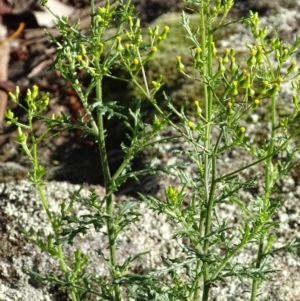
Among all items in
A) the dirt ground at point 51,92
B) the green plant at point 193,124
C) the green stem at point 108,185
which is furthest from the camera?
the dirt ground at point 51,92

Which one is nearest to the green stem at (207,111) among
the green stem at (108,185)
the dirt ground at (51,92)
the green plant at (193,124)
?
the green plant at (193,124)

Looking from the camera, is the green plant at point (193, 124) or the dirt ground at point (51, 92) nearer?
the green plant at point (193, 124)

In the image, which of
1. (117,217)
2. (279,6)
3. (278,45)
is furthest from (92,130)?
(279,6)

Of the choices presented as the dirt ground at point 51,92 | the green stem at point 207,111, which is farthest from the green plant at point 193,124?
the dirt ground at point 51,92

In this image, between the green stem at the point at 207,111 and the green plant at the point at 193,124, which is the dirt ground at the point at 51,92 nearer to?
the green plant at the point at 193,124

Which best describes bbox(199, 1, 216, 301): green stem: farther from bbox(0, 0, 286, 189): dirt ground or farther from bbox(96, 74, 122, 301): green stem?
bbox(0, 0, 286, 189): dirt ground

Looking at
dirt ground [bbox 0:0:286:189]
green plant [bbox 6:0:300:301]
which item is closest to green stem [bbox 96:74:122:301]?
green plant [bbox 6:0:300:301]

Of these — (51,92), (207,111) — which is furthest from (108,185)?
(51,92)

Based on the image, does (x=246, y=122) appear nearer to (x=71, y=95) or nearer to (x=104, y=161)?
(x=71, y=95)

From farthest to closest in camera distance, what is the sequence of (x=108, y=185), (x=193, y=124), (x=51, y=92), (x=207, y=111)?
(x=51, y=92) < (x=108, y=185) < (x=207, y=111) < (x=193, y=124)

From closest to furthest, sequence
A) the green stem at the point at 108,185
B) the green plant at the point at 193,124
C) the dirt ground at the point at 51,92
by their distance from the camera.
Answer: the green plant at the point at 193,124
the green stem at the point at 108,185
the dirt ground at the point at 51,92

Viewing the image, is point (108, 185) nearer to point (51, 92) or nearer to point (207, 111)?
point (207, 111)
